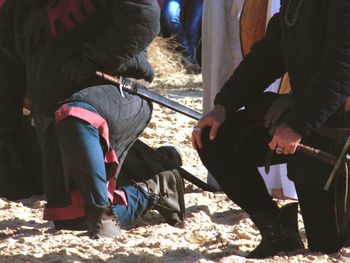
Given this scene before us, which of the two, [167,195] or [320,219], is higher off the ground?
[320,219]

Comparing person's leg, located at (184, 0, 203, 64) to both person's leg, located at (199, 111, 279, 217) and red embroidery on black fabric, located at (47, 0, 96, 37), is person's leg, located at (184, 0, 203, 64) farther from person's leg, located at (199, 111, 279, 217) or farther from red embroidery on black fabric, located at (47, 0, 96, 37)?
person's leg, located at (199, 111, 279, 217)

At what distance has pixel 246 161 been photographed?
14.6 feet

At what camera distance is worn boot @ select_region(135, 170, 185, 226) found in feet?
17.4

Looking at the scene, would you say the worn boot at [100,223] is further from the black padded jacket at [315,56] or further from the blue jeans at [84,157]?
the black padded jacket at [315,56]

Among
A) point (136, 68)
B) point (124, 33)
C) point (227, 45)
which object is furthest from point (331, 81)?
point (227, 45)

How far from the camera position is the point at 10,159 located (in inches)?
229

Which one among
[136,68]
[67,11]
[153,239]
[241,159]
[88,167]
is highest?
[67,11]

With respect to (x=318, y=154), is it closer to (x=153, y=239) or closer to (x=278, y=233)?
(x=278, y=233)

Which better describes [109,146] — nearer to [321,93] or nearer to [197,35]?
[321,93]

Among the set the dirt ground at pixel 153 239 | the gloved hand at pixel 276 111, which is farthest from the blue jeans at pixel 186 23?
the gloved hand at pixel 276 111

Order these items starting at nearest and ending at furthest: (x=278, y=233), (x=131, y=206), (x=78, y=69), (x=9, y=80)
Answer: (x=278, y=233) < (x=78, y=69) < (x=131, y=206) < (x=9, y=80)

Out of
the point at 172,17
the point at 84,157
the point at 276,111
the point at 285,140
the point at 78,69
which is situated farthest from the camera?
the point at 172,17

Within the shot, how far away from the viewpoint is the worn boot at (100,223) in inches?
190

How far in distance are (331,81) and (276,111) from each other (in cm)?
34
